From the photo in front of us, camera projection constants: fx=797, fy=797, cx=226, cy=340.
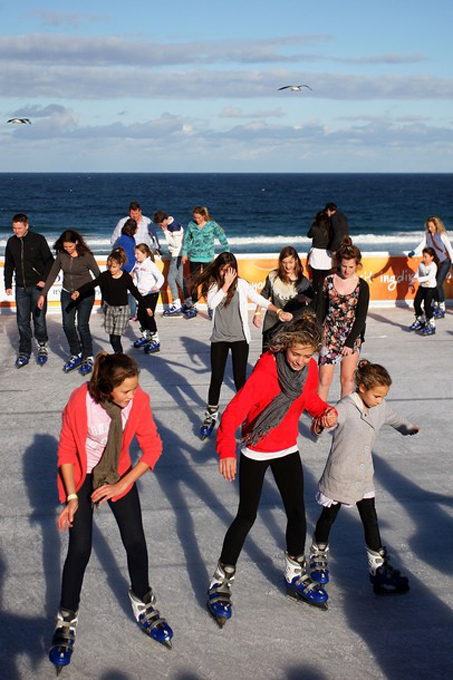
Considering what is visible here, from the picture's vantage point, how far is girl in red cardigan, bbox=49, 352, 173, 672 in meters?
4.02

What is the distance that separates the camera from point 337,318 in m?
7.54

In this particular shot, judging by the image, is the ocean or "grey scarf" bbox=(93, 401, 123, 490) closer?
"grey scarf" bbox=(93, 401, 123, 490)

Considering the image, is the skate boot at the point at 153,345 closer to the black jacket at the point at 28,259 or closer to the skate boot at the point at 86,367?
the skate boot at the point at 86,367

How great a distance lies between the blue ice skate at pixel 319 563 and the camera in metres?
4.90

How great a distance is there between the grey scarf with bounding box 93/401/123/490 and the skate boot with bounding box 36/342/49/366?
6591mm

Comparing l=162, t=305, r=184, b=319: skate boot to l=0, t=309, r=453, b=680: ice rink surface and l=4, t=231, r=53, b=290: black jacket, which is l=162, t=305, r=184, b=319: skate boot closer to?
l=4, t=231, r=53, b=290: black jacket

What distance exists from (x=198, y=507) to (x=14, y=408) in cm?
333

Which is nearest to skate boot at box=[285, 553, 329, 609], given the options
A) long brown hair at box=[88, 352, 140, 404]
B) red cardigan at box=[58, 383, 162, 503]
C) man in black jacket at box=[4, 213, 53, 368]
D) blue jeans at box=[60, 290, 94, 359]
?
red cardigan at box=[58, 383, 162, 503]

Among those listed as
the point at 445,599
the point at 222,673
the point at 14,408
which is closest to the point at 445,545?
the point at 445,599

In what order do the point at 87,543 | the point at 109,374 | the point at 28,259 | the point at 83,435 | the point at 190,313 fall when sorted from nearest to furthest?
the point at 109,374, the point at 83,435, the point at 87,543, the point at 28,259, the point at 190,313

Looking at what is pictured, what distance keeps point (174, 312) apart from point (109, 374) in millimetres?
→ 9776

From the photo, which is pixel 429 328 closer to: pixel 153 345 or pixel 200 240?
pixel 200 240

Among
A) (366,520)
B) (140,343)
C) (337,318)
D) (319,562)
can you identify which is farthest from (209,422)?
(140,343)

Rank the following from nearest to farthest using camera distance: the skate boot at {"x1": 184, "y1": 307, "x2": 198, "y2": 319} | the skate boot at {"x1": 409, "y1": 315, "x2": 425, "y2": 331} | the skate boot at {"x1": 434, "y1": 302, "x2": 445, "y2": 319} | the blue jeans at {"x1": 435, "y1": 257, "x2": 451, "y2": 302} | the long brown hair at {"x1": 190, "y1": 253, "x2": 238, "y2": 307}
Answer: the long brown hair at {"x1": 190, "y1": 253, "x2": 238, "y2": 307} → the skate boot at {"x1": 409, "y1": 315, "x2": 425, "y2": 331} → the blue jeans at {"x1": 435, "y1": 257, "x2": 451, "y2": 302} → the skate boot at {"x1": 434, "y1": 302, "x2": 445, "y2": 319} → the skate boot at {"x1": 184, "y1": 307, "x2": 198, "y2": 319}
